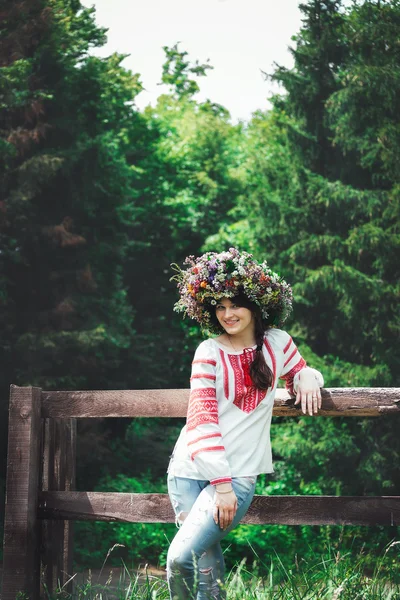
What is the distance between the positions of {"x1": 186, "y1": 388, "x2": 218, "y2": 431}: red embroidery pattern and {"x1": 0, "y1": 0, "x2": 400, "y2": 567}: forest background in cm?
786

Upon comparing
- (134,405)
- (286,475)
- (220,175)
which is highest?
(220,175)

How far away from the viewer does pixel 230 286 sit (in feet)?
10.2

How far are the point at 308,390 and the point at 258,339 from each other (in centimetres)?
37

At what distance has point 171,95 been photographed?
24.3 meters

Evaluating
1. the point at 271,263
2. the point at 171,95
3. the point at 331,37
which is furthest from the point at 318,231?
the point at 171,95

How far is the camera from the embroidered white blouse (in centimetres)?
286

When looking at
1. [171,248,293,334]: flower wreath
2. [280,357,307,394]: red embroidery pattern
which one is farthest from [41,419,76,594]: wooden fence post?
[280,357,307,394]: red embroidery pattern

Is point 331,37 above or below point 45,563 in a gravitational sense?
above

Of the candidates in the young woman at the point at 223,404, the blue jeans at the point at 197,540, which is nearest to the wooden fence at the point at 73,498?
the young woman at the point at 223,404

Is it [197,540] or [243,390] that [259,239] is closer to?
[243,390]

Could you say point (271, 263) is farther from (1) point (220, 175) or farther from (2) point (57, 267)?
(1) point (220, 175)

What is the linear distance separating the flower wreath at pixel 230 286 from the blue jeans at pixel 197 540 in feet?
2.23

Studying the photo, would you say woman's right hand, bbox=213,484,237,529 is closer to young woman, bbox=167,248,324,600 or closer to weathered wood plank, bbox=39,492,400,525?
young woman, bbox=167,248,324,600

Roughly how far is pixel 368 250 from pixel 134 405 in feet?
28.3
